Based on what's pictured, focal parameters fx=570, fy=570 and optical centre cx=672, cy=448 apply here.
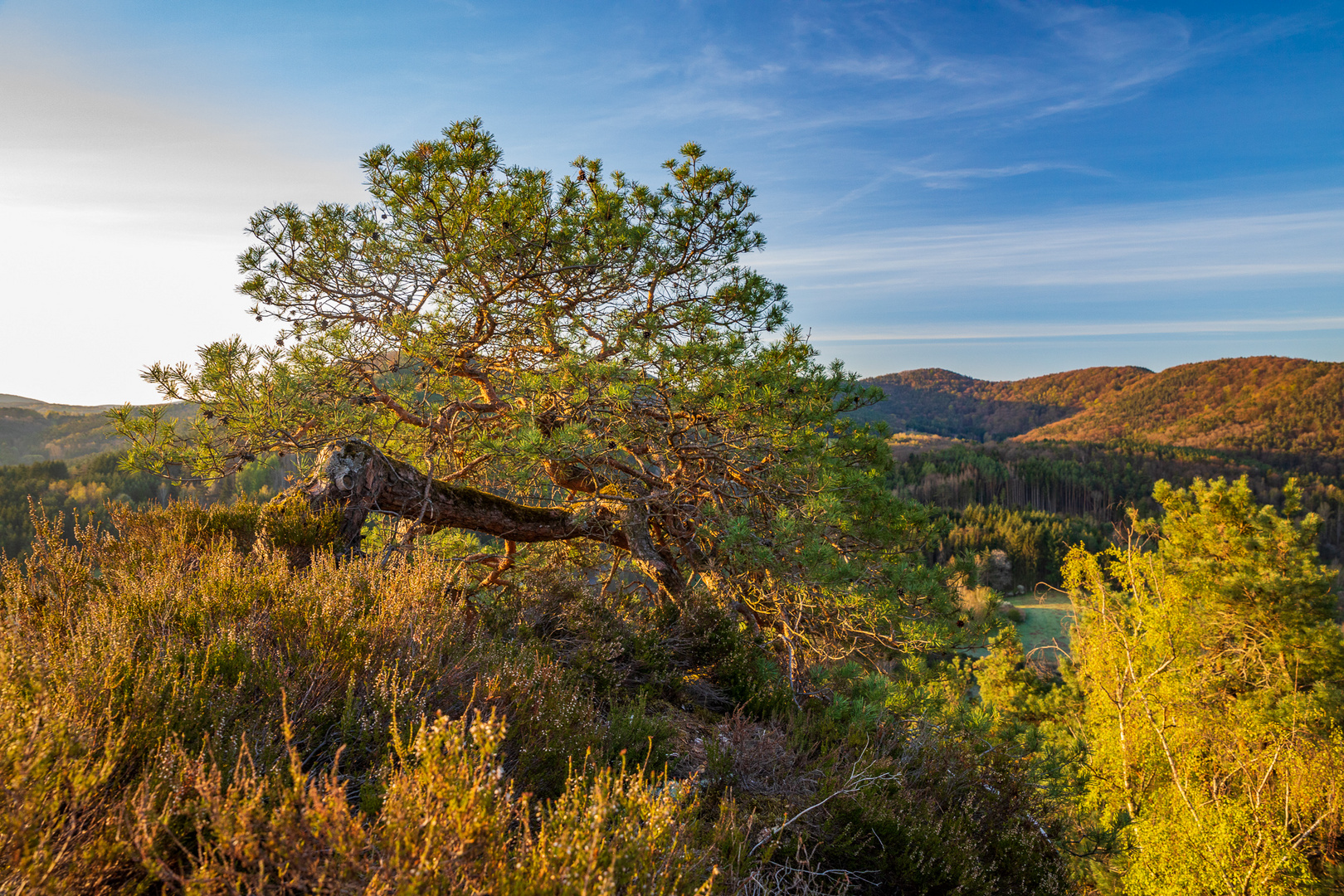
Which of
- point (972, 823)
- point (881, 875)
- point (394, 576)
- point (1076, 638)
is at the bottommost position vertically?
point (1076, 638)

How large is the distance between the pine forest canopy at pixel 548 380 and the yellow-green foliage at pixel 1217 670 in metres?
8.86

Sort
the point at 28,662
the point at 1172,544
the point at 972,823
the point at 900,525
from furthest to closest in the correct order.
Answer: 1. the point at 1172,544
2. the point at 900,525
3. the point at 972,823
4. the point at 28,662

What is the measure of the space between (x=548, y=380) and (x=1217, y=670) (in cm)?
2411

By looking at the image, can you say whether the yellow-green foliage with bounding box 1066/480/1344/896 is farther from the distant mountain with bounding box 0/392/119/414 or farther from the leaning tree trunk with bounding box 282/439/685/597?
the distant mountain with bounding box 0/392/119/414

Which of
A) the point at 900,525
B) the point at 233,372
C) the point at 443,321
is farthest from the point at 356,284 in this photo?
the point at 900,525

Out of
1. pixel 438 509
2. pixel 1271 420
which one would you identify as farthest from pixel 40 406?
pixel 1271 420

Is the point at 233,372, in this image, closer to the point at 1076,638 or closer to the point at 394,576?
the point at 394,576

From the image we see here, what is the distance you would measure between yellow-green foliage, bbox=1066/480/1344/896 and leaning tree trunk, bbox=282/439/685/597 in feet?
31.7

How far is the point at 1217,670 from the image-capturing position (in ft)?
60.0

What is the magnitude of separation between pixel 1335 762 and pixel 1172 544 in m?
8.64

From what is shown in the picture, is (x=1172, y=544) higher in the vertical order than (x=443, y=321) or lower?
lower

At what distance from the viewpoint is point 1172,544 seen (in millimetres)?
20766

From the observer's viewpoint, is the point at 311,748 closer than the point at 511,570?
Yes

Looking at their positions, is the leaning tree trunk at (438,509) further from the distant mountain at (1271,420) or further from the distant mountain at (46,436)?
the distant mountain at (1271,420)
